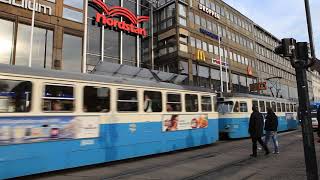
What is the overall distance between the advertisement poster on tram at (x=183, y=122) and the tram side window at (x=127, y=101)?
1.69 meters

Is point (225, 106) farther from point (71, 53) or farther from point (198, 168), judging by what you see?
point (71, 53)

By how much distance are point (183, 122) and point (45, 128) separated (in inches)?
252

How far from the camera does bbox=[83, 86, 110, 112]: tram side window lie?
33.5ft

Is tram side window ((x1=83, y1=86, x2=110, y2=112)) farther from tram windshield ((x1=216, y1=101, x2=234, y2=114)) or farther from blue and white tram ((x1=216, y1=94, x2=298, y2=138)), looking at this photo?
tram windshield ((x1=216, y1=101, x2=234, y2=114))

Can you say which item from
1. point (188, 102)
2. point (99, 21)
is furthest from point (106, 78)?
point (99, 21)

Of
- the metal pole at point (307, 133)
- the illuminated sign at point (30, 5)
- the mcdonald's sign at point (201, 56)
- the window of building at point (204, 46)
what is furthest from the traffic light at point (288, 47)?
the window of building at point (204, 46)

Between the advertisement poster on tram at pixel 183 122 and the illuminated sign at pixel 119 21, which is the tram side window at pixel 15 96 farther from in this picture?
the illuminated sign at pixel 119 21

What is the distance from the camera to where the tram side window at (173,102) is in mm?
13345

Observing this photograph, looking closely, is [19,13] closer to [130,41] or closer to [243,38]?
[130,41]

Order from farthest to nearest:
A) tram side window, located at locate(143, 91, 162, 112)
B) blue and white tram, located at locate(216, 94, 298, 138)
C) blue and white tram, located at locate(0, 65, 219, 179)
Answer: blue and white tram, located at locate(216, 94, 298, 138), tram side window, located at locate(143, 91, 162, 112), blue and white tram, located at locate(0, 65, 219, 179)

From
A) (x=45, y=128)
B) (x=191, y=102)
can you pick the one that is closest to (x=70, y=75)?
(x=45, y=128)

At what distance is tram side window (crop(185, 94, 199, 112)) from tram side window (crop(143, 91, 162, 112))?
184 centimetres

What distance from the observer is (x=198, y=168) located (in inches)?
409

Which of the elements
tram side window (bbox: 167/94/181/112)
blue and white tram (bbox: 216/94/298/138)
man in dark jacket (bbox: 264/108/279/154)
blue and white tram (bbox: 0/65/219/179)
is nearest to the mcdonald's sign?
blue and white tram (bbox: 216/94/298/138)
